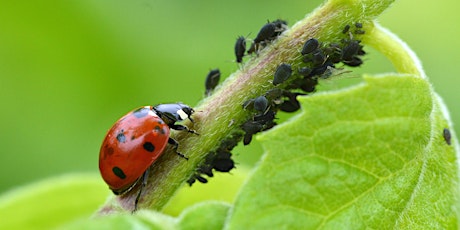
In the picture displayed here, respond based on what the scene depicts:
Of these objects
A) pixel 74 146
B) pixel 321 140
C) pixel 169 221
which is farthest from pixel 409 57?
pixel 74 146

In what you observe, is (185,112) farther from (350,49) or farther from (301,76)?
(350,49)

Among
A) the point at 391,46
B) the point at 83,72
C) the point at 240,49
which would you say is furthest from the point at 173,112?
the point at 83,72

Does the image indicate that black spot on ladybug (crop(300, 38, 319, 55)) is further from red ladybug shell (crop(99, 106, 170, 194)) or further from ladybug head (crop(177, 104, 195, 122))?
red ladybug shell (crop(99, 106, 170, 194))

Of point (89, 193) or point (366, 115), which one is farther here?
point (89, 193)

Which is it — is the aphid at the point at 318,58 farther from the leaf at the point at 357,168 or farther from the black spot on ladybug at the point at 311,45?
the leaf at the point at 357,168

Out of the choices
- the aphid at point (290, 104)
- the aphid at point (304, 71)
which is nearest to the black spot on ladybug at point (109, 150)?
the aphid at point (290, 104)

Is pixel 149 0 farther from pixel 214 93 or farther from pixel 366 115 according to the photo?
pixel 366 115
